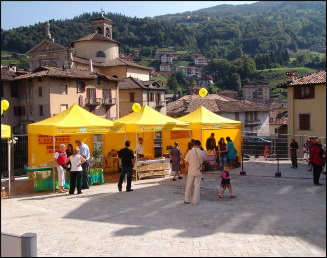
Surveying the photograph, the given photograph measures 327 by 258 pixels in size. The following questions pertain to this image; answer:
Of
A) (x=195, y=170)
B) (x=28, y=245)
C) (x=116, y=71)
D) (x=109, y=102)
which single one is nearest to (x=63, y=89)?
(x=109, y=102)

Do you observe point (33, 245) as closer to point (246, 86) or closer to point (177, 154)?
point (177, 154)

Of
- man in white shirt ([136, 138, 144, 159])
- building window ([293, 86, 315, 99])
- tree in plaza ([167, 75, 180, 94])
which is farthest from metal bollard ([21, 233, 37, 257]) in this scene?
tree in plaza ([167, 75, 180, 94])

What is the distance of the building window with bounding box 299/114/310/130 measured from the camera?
2920 centimetres

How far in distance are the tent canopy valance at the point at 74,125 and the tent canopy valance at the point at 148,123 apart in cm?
65

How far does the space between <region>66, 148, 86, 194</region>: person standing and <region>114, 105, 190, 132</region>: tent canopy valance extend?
3.39 m

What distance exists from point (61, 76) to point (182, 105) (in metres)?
21.8

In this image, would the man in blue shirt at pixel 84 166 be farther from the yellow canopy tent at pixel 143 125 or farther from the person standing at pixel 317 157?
the person standing at pixel 317 157

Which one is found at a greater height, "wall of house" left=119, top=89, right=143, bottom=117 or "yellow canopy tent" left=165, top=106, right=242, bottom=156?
"wall of house" left=119, top=89, right=143, bottom=117

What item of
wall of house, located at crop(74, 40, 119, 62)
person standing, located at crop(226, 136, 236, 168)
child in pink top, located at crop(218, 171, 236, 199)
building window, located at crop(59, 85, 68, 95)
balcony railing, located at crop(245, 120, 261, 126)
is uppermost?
wall of house, located at crop(74, 40, 119, 62)

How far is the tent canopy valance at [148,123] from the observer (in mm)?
15445

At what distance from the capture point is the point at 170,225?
8586mm

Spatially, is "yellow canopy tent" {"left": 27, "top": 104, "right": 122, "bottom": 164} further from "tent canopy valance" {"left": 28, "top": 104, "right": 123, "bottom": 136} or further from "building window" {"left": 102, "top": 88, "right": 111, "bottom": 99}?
"building window" {"left": 102, "top": 88, "right": 111, "bottom": 99}

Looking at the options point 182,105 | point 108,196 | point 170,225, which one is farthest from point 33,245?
point 182,105

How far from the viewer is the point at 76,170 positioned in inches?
488
